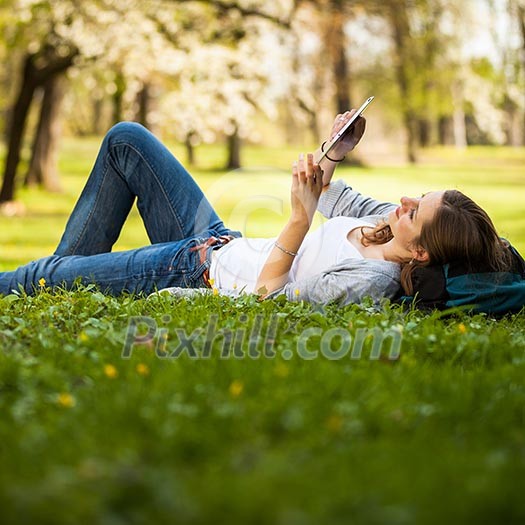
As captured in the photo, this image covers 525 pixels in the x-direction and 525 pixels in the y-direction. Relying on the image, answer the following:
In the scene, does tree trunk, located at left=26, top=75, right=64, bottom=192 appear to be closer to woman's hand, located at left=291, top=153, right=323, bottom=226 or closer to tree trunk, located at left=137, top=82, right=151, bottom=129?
tree trunk, located at left=137, top=82, right=151, bottom=129

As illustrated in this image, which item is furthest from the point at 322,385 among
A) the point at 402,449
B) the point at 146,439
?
the point at 146,439

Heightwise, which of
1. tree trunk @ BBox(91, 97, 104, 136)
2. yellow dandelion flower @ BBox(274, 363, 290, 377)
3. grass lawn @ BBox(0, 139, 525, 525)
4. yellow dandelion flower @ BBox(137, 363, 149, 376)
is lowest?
grass lawn @ BBox(0, 139, 525, 525)

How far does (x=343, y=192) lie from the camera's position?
4.62 meters


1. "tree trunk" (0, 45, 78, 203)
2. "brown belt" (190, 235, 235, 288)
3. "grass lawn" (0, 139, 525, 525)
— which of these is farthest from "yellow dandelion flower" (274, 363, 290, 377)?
"tree trunk" (0, 45, 78, 203)

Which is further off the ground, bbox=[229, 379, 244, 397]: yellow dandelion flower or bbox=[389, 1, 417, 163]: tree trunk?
bbox=[389, 1, 417, 163]: tree trunk

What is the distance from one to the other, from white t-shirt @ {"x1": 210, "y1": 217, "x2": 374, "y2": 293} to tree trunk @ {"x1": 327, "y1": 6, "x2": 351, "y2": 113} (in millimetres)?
10980

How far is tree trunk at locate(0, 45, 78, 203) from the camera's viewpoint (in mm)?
13484

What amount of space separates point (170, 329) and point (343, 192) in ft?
5.45

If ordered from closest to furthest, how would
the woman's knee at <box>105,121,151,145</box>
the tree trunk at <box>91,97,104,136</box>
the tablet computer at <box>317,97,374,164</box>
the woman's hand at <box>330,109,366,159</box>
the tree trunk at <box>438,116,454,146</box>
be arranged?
1. the tablet computer at <box>317,97,374,164</box>
2. the woman's hand at <box>330,109,366,159</box>
3. the woman's knee at <box>105,121,151,145</box>
4. the tree trunk at <box>91,97,104,136</box>
5. the tree trunk at <box>438,116,454,146</box>

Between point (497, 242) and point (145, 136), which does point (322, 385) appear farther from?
point (145, 136)

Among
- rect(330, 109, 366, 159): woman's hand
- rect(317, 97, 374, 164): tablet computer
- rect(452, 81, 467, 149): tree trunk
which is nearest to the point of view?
rect(317, 97, 374, 164): tablet computer

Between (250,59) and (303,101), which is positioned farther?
(303,101)

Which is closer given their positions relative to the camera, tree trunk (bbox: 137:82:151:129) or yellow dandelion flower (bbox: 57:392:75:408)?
yellow dandelion flower (bbox: 57:392:75:408)

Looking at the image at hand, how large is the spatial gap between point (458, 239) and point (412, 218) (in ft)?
0.79
